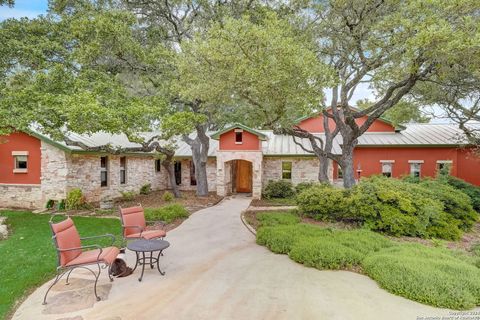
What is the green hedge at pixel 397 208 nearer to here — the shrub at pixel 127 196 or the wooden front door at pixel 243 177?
the wooden front door at pixel 243 177

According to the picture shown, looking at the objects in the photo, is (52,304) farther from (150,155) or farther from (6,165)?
(150,155)

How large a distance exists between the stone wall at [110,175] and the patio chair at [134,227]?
8.23 meters

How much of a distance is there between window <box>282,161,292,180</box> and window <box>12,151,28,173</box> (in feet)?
48.6

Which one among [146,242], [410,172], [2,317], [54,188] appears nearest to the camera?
[2,317]

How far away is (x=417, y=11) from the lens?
8375 millimetres

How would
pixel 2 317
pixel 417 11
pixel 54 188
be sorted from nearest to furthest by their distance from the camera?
pixel 2 317 < pixel 417 11 < pixel 54 188

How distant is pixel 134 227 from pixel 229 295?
342cm

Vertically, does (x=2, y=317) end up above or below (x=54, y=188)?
below

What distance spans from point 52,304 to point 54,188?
10.9 metres

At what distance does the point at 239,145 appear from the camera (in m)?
17.8

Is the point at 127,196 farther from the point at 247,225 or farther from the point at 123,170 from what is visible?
the point at 247,225

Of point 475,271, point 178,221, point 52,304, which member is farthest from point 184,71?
point 475,271

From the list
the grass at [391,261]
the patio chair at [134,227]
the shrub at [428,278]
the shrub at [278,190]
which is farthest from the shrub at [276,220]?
the shrub at [278,190]

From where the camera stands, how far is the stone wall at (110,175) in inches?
568
